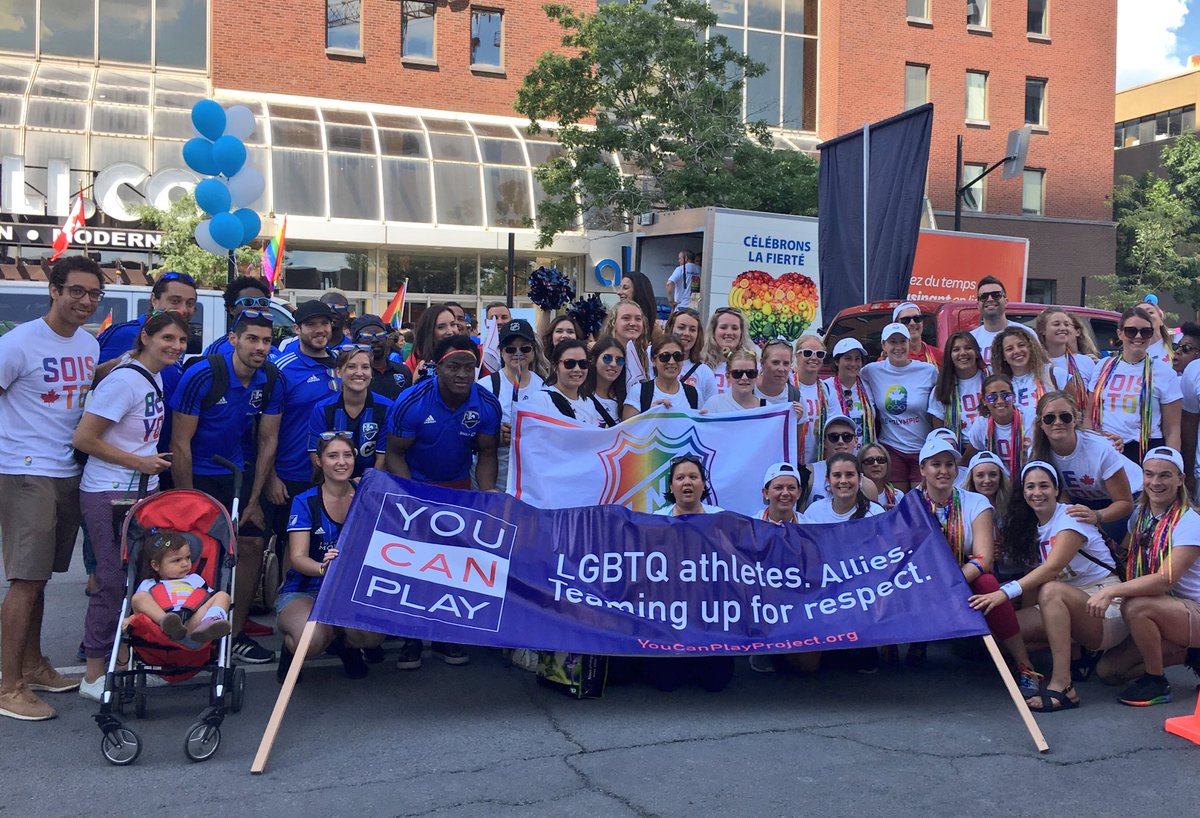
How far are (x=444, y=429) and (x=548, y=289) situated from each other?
2.74 meters

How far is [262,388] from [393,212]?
→ 19882 millimetres

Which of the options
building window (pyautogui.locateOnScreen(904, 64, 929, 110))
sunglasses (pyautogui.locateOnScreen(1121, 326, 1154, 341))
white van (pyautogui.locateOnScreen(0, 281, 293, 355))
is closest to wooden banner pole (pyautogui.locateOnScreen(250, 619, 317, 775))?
sunglasses (pyautogui.locateOnScreen(1121, 326, 1154, 341))

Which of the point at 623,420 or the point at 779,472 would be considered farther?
the point at 623,420

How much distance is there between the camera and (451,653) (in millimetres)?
6289

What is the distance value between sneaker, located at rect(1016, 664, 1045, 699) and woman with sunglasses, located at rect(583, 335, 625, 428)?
2.62 m

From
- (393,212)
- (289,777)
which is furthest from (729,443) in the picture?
(393,212)

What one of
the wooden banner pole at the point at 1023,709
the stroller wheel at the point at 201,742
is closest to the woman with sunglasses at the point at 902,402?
the wooden banner pole at the point at 1023,709

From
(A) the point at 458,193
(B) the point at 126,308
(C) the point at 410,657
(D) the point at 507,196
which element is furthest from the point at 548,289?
(D) the point at 507,196

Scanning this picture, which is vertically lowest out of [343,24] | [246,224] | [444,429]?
[444,429]

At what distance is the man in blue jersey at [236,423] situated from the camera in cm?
587

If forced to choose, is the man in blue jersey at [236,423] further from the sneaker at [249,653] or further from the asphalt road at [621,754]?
the asphalt road at [621,754]

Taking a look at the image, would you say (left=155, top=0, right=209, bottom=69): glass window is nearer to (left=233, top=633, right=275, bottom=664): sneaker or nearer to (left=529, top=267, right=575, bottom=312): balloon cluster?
(left=529, top=267, right=575, bottom=312): balloon cluster

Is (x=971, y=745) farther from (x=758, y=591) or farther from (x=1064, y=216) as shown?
(x=1064, y=216)

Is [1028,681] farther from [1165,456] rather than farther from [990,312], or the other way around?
[990,312]
